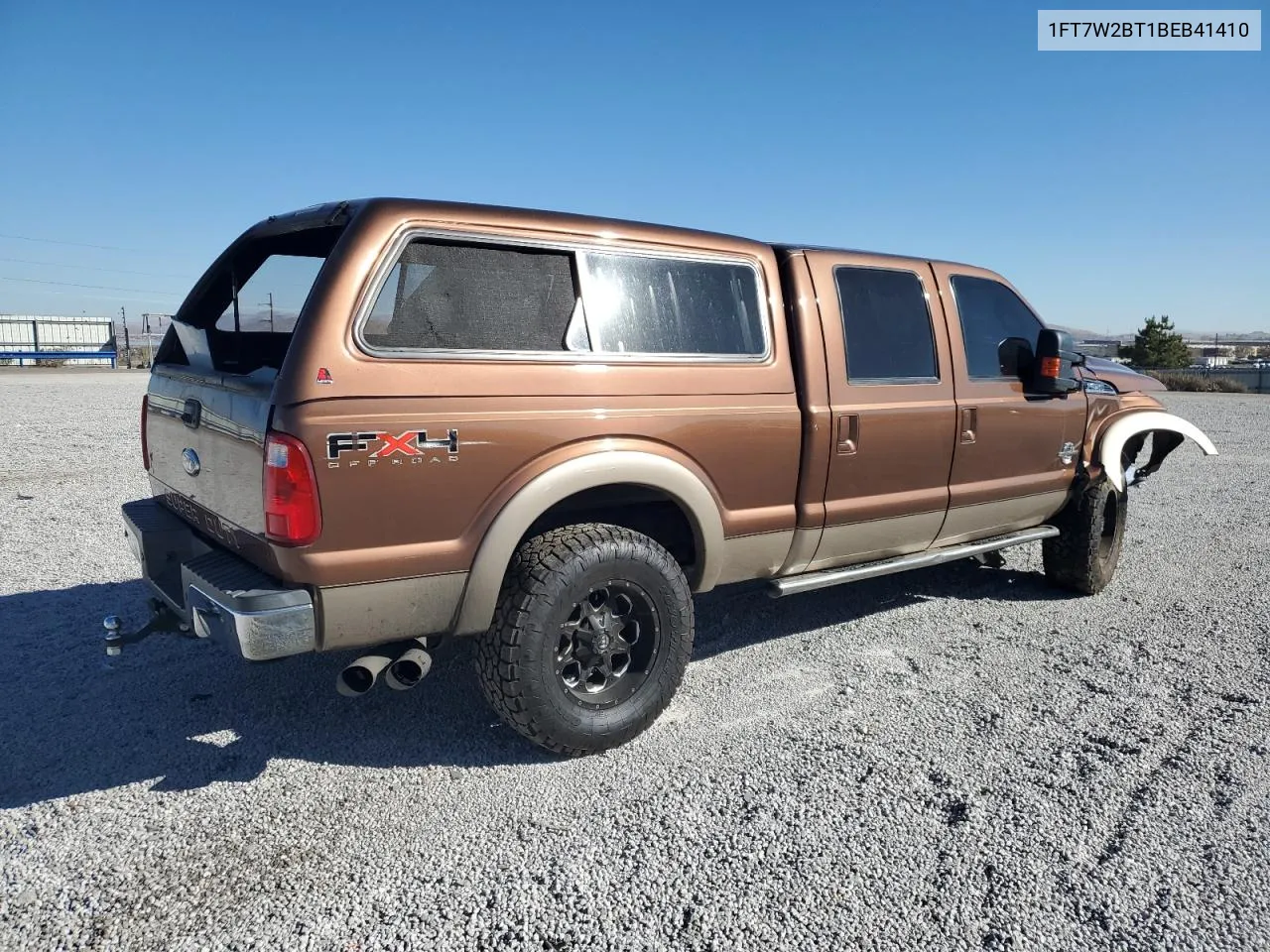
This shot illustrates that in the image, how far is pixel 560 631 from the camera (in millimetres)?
3150

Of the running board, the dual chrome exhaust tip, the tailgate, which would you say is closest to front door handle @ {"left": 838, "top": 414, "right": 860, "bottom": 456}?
the running board

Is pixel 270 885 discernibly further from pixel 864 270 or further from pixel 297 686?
pixel 864 270

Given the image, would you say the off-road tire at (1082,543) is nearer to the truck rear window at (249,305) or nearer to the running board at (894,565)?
the running board at (894,565)

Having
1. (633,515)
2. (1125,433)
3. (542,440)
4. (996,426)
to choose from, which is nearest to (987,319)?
(996,426)

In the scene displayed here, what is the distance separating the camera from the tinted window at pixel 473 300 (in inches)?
116

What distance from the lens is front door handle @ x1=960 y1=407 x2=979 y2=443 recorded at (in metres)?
4.49

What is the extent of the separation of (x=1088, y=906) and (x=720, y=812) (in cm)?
107

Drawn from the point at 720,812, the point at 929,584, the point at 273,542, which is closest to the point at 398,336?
the point at 273,542

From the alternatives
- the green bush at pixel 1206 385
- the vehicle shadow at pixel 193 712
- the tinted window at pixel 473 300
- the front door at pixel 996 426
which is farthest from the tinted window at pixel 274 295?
the green bush at pixel 1206 385

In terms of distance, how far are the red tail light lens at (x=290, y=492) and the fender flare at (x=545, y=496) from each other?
0.58m

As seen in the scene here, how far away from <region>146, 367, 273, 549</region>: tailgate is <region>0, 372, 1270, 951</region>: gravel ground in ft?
2.91

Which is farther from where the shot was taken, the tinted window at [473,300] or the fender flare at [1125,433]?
the fender flare at [1125,433]

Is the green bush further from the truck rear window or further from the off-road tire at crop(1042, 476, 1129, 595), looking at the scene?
the truck rear window

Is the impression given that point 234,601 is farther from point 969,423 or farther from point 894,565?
point 969,423
